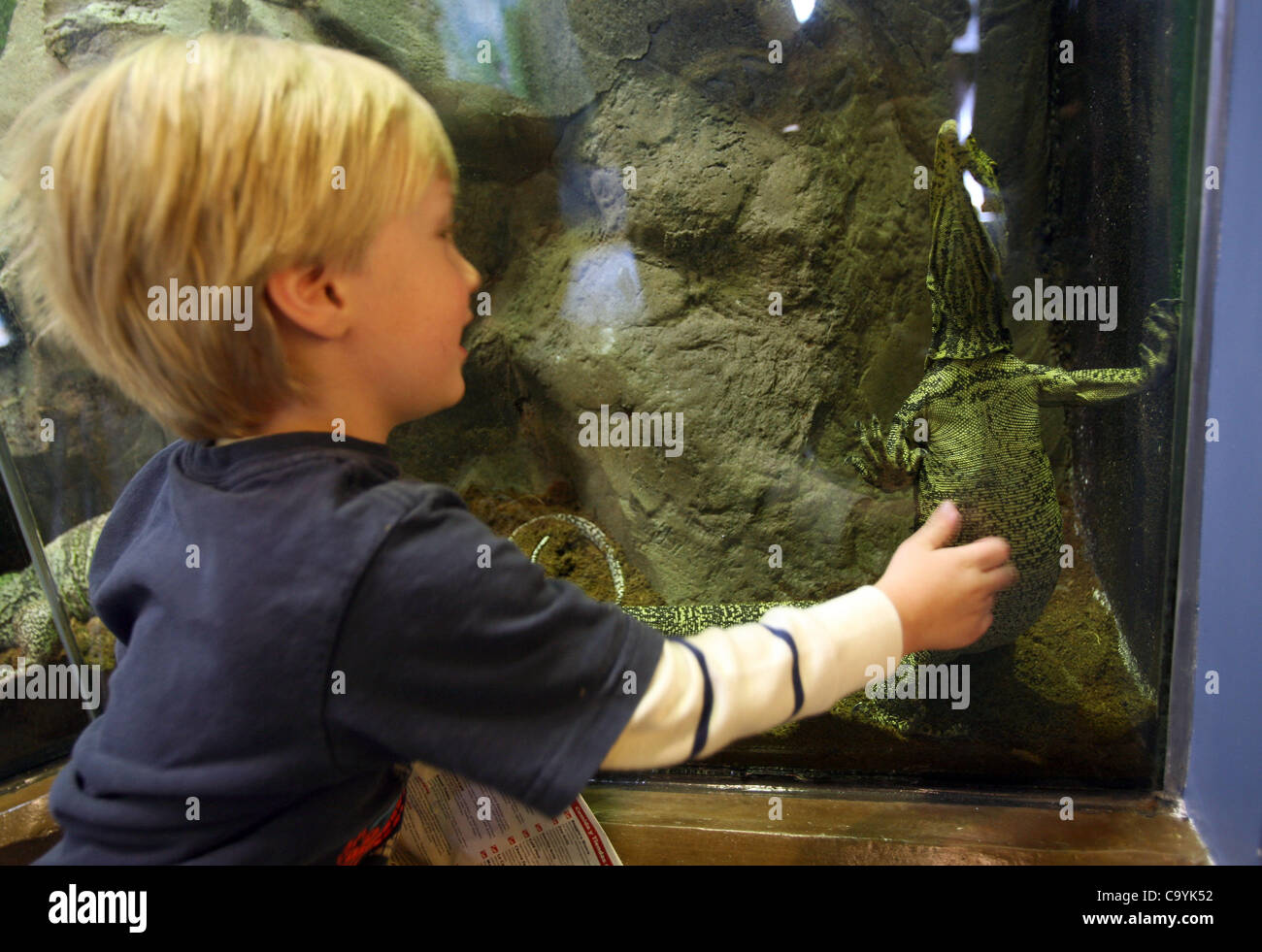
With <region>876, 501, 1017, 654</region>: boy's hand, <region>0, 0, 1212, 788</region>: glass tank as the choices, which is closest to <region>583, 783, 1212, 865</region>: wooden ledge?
<region>0, 0, 1212, 788</region>: glass tank

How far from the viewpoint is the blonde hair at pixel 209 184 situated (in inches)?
37.0

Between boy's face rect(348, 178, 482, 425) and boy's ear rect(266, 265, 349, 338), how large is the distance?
0.03m

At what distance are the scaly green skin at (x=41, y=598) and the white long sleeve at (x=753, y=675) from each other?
7.21 feet

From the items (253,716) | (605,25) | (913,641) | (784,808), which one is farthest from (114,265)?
(784,808)

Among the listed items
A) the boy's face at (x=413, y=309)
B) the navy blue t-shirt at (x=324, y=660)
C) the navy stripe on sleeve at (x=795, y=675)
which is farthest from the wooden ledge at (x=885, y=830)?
the boy's face at (x=413, y=309)

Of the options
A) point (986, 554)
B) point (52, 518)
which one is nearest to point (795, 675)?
point (986, 554)

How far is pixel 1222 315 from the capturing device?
4.51 feet

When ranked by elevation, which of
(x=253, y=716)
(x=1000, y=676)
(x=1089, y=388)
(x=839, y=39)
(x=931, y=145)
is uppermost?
(x=839, y=39)

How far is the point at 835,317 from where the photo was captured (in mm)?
1789

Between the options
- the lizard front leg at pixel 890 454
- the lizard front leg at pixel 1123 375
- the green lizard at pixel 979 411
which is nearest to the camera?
the lizard front leg at pixel 1123 375

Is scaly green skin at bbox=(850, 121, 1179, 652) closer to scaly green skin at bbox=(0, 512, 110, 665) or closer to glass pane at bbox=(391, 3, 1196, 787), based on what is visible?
glass pane at bbox=(391, 3, 1196, 787)

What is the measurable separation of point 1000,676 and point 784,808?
0.59 meters

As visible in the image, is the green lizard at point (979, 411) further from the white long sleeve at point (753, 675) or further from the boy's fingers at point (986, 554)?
the white long sleeve at point (753, 675)
